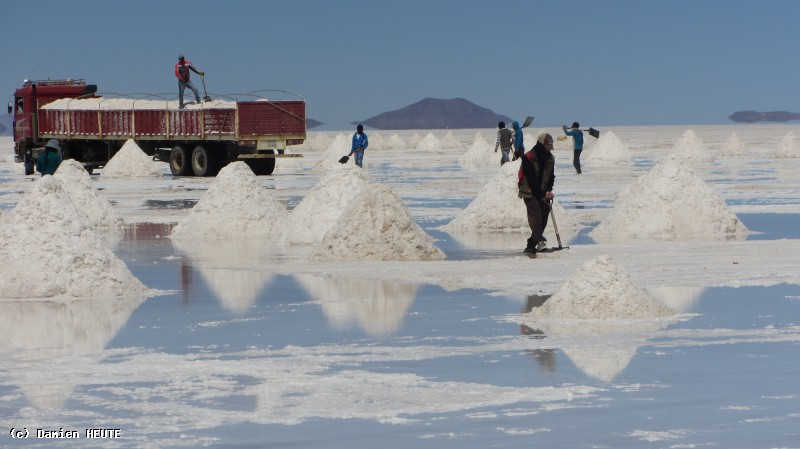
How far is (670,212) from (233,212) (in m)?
6.31

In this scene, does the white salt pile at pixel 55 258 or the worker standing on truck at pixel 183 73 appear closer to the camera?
the white salt pile at pixel 55 258

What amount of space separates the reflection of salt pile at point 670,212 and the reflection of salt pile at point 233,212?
486 centimetres

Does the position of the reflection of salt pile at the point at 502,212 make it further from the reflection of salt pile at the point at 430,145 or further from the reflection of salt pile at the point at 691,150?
the reflection of salt pile at the point at 430,145

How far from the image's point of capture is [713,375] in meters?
9.59

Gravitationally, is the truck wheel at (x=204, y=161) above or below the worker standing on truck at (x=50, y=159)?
below

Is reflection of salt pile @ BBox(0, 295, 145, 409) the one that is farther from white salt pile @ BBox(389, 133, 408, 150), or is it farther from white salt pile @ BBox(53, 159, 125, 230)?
white salt pile @ BBox(389, 133, 408, 150)

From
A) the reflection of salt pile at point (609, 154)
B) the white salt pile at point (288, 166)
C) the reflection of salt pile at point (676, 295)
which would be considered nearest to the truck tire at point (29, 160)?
the white salt pile at point (288, 166)

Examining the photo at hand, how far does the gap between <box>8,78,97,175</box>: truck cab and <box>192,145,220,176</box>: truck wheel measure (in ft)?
18.4

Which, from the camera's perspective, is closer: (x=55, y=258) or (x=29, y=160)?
(x=55, y=258)

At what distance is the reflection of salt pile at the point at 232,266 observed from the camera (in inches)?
572

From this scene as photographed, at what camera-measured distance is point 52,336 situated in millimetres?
11859

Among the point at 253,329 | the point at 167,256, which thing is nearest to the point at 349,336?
the point at 253,329

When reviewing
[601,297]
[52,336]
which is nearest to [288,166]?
[601,297]

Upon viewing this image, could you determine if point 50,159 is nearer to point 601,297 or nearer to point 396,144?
point 601,297
